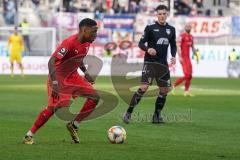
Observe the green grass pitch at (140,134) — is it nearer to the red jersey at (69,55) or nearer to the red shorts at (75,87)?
the red shorts at (75,87)

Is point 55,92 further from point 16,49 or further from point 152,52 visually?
point 16,49

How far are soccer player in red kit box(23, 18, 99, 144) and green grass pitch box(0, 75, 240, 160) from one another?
0.41m

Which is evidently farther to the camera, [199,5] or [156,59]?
[199,5]

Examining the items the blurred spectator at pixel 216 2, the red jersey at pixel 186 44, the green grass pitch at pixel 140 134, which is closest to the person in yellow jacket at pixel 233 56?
the blurred spectator at pixel 216 2

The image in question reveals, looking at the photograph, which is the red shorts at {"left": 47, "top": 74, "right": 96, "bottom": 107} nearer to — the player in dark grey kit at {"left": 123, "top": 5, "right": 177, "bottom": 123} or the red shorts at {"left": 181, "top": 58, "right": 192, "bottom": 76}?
the player in dark grey kit at {"left": 123, "top": 5, "right": 177, "bottom": 123}

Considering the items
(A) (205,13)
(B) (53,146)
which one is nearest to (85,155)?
(B) (53,146)

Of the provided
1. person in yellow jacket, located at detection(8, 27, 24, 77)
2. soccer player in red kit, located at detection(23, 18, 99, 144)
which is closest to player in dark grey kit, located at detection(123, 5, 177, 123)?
soccer player in red kit, located at detection(23, 18, 99, 144)

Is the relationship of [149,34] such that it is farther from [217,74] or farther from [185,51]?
[217,74]

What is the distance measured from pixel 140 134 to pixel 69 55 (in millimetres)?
2557

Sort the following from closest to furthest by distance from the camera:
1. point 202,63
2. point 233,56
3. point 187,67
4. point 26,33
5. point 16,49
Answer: point 187,67 < point 16,49 < point 233,56 < point 202,63 < point 26,33

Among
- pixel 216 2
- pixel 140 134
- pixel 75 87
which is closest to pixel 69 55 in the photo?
pixel 75 87

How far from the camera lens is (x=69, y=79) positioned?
1309 centimetres

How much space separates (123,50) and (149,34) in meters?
27.8

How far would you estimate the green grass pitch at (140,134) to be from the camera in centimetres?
1153
